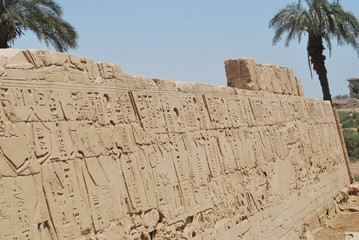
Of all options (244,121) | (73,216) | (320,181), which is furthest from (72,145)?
(320,181)

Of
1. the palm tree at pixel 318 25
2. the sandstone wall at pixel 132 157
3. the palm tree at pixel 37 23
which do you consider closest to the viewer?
the sandstone wall at pixel 132 157

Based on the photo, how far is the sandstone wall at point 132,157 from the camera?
14.1 ft

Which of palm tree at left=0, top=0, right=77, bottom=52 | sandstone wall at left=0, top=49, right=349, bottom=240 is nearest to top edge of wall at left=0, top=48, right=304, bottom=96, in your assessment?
sandstone wall at left=0, top=49, right=349, bottom=240

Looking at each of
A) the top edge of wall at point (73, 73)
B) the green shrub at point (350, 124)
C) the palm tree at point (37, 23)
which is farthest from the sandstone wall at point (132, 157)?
the green shrub at point (350, 124)

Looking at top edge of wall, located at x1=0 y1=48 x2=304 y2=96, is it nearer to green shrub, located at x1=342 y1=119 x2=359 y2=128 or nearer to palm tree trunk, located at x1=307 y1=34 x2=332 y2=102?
palm tree trunk, located at x1=307 y1=34 x2=332 y2=102

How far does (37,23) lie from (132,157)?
7.31 meters

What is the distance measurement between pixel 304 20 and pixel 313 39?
105cm

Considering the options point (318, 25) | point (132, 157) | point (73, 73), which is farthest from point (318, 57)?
point (73, 73)

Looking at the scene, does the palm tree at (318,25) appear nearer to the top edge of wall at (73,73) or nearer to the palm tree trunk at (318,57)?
the palm tree trunk at (318,57)

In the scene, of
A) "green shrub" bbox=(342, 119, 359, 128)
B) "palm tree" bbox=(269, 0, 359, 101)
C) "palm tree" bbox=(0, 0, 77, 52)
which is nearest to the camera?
"palm tree" bbox=(0, 0, 77, 52)

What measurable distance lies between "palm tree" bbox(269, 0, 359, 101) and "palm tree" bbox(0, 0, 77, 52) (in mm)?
7587

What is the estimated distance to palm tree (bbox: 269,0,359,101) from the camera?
A: 648 inches

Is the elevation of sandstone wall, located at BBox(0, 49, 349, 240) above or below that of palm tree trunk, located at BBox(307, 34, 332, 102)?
below

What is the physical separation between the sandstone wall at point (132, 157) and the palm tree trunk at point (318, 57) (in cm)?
870
